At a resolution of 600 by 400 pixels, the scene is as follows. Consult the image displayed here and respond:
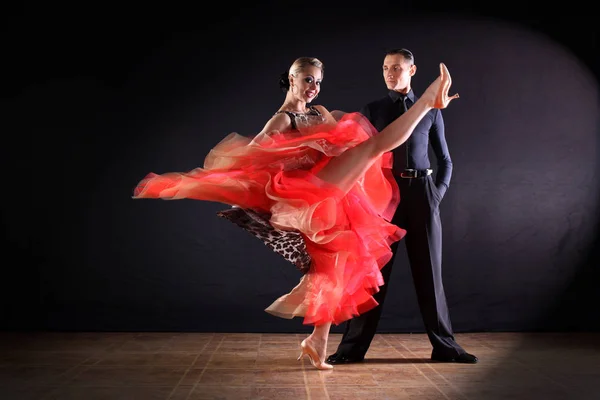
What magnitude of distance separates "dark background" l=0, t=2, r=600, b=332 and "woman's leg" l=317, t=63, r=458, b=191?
1826 millimetres

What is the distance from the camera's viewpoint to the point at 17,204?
5.38 meters

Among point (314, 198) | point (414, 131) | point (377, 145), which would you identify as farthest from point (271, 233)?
point (414, 131)

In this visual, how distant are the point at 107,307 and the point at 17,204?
98 centimetres

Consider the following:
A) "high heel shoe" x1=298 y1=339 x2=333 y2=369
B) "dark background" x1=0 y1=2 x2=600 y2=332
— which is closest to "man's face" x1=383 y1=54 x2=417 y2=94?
"dark background" x1=0 y1=2 x2=600 y2=332

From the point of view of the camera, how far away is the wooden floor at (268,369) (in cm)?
337

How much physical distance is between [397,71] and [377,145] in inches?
25.0

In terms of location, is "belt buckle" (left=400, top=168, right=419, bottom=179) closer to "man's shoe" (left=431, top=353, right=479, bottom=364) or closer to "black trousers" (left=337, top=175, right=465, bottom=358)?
"black trousers" (left=337, top=175, right=465, bottom=358)

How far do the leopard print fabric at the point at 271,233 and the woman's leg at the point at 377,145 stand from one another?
341 millimetres

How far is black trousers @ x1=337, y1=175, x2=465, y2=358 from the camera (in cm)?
417

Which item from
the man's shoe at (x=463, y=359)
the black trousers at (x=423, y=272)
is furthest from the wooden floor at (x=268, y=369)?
the black trousers at (x=423, y=272)

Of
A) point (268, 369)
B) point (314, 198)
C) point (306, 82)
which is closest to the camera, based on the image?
point (314, 198)

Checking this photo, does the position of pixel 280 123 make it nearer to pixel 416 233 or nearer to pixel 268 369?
pixel 416 233

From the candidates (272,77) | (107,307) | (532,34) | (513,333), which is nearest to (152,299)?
(107,307)

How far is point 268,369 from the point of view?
3.94m
